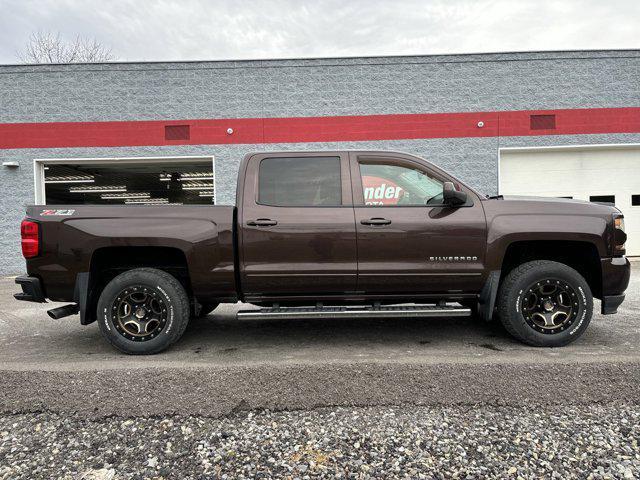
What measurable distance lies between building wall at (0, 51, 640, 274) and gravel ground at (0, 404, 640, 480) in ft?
31.2

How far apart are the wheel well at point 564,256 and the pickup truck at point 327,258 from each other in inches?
3.2

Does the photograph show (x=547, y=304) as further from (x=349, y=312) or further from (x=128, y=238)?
(x=128, y=238)

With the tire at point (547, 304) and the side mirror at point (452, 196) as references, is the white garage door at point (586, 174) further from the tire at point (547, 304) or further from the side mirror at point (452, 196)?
the side mirror at point (452, 196)

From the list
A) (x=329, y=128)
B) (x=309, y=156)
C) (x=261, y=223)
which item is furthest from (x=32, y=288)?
(x=329, y=128)

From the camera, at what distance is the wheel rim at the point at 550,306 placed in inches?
144

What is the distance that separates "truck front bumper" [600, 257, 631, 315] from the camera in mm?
3672

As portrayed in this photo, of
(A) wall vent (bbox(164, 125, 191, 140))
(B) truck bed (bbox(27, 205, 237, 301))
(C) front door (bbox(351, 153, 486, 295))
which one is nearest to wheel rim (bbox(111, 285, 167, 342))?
(B) truck bed (bbox(27, 205, 237, 301))

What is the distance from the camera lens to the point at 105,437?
7.85ft

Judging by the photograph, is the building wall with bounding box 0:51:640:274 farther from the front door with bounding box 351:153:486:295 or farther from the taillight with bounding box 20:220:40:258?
the taillight with bounding box 20:220:40:258

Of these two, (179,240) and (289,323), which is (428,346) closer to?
(289,323)

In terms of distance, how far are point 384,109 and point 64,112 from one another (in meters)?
9.18

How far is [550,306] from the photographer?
3.67 m

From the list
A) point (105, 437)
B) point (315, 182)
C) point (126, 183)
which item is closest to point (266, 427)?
point (105, 437)

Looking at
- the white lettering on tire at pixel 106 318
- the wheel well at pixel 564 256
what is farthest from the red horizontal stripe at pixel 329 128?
the white lettering on tire at pixel 106 318
